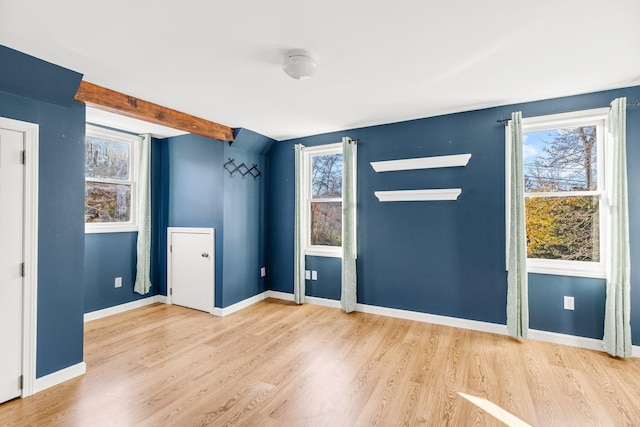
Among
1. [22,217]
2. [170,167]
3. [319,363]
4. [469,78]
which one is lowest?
[319,363]

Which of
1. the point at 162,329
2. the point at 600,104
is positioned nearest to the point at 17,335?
the point at 162,329

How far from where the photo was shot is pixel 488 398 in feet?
7.13

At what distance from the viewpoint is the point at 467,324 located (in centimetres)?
343

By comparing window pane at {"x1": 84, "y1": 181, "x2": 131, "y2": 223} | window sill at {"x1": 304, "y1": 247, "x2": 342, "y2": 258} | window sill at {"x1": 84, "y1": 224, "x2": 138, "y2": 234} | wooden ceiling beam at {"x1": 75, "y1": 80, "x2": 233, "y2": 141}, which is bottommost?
window sill at {"x1": 304, "y1": 247, "x2": 342, "y2": 258}

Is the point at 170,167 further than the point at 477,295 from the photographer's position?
Yes

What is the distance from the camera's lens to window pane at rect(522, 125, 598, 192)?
301 cm

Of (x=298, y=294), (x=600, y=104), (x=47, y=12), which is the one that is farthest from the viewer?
(x=298, y=294)

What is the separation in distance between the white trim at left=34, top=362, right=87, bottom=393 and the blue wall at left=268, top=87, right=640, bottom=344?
2.75 meters

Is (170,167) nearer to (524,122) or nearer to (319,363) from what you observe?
(319,363)

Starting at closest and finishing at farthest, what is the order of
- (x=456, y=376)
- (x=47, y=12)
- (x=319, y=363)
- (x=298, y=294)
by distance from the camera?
(x=47, y=12), (x=456, y=376), (x=319, y=363), (x=298, y=294)

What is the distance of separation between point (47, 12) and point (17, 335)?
2181mm

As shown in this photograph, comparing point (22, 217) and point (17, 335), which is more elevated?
point (22, 217)

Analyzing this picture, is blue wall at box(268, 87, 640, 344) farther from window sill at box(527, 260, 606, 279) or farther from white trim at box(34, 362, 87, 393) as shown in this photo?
white trim at box(34, 362, 87, 393)

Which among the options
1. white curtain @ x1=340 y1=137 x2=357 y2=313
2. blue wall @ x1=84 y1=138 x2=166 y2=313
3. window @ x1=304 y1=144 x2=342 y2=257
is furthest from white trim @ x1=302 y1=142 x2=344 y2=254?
blue wall @ x1=84 y1=138 x2=166 y2=313
